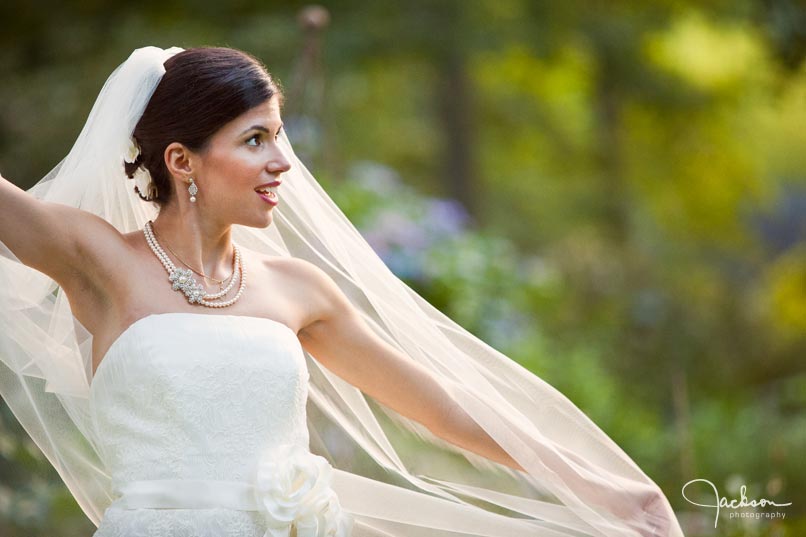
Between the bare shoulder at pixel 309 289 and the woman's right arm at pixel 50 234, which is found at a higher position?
the woman's right arm at pixel 50 234

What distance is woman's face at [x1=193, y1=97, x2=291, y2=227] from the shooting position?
291 cm

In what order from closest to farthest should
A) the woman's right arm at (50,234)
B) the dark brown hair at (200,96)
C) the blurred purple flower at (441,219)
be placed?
1. the woman's right arm at (50,234)
2. the dark brown hair at (200,96)
3. the blurred purple flower at (441,219)

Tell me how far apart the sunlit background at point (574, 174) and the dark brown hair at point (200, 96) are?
1162 mm

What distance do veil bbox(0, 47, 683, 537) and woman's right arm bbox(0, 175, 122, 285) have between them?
83 mm

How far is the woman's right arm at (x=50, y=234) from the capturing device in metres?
2.68

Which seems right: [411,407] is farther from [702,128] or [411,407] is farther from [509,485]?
[702,128]

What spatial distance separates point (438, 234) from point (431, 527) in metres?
5.14

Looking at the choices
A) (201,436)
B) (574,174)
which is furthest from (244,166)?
(574,174)

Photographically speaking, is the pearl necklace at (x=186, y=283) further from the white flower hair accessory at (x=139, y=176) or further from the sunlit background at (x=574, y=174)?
the sunlit background at (x=574, y=174)

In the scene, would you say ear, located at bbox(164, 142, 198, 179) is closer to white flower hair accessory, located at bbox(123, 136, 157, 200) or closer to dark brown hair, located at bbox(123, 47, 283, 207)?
dark brown hair, located at bbox(123, 47, 283, 207)

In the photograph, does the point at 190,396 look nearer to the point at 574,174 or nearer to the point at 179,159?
the point at 179,159

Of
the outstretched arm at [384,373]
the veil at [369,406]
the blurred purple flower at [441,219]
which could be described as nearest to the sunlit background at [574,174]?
the blurred purple flower at [441,219]

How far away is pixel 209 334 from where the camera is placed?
9.23 ft

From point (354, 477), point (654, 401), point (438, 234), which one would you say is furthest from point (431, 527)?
point (654, 401)
